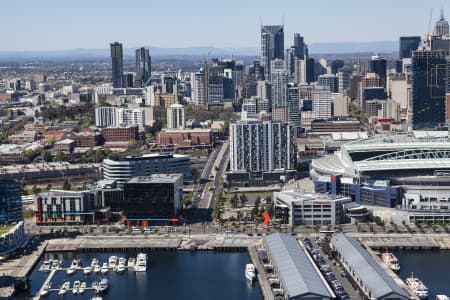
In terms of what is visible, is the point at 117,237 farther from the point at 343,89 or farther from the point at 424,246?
the point at 343,89

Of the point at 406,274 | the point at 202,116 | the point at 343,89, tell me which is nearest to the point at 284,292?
the point at 406,274

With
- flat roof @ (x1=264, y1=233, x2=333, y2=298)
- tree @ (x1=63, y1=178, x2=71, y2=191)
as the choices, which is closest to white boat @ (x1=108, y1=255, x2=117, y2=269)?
flat roof @ (x1=264, y1=233, x2=333, y2=298)

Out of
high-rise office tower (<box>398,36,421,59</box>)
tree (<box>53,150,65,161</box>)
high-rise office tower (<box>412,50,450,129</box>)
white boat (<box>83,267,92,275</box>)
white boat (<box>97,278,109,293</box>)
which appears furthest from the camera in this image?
high-rise office tower (<box>398,36,421,59</box>)

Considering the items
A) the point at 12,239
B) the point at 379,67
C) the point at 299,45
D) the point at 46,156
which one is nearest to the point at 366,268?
the point at 12,239

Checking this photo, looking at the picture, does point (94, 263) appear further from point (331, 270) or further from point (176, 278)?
point (331, 270)

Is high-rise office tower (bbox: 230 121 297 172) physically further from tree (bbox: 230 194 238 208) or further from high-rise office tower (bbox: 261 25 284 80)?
high-rise office tower (bbox: 261 25 284 80)

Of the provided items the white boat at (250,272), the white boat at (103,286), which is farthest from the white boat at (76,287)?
the white boat at (250,272)

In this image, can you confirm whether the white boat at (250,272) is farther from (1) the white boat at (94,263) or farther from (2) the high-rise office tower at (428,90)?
(2) the high-rise office tower at (428,90)
